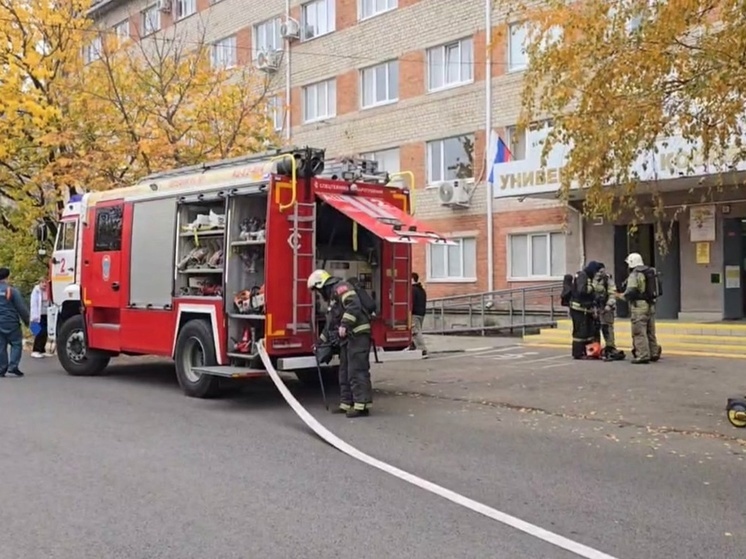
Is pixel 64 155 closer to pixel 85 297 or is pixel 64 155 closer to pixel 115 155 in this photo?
pixel 115 155

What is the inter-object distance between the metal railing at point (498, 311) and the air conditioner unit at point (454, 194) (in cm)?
277

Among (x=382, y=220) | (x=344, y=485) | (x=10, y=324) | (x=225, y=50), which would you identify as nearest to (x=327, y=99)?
(x=225, y=50)

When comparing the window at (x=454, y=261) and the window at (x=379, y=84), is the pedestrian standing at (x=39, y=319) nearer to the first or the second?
the window at (x=454, y=261)

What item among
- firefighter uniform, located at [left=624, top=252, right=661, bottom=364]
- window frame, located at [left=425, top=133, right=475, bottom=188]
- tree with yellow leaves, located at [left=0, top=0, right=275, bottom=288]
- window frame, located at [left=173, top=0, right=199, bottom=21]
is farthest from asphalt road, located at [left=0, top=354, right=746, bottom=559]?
window frame, located at [left=173, top=0, right=199, bottom=21]

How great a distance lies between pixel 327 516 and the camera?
5465 mm

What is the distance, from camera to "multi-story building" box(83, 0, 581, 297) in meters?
22.5

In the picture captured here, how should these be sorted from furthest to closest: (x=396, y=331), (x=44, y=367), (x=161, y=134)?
(x=161, y=134), (x=44, y=367), (x=396, y=331)

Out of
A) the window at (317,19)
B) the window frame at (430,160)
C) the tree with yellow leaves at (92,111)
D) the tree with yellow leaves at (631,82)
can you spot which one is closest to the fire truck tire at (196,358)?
the tree with yellow leaves at (631,82)

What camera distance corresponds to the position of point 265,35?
102 ft

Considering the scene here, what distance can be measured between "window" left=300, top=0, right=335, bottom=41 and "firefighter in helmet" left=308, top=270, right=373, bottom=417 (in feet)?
68.1

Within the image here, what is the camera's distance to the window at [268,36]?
30.4 m

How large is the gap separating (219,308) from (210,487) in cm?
434

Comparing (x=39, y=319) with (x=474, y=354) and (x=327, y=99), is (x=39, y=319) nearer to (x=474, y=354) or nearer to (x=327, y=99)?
(x=474, y=354)

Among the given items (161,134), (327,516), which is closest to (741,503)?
(327,516)
